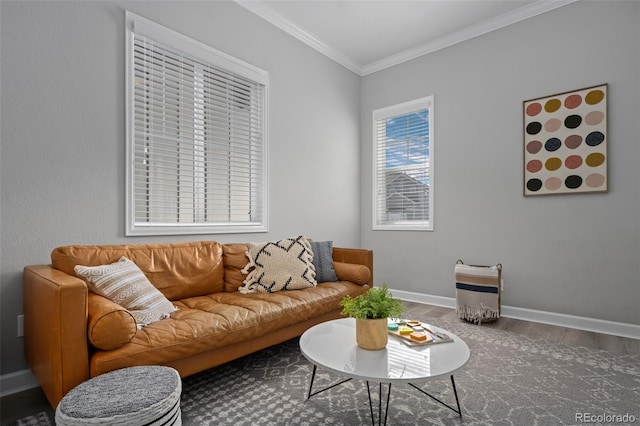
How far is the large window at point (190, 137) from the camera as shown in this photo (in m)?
2.54

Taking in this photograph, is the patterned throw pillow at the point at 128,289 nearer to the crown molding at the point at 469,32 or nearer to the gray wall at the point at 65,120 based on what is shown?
the gray wall at the point at 65,120

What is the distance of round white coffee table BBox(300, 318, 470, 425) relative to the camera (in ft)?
4.56

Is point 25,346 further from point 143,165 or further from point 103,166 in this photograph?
point 143,165

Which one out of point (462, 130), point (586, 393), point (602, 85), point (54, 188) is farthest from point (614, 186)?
point (54, 188)

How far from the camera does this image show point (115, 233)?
2.40 m

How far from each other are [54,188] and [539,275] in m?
4.09

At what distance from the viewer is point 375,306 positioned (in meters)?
1.67

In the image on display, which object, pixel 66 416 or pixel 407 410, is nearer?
pixel 66 416

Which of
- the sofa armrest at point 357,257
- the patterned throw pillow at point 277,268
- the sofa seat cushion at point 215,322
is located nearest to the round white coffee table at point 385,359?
the sofa seat cushion at point 215,322

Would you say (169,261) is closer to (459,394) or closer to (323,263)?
(323,263)

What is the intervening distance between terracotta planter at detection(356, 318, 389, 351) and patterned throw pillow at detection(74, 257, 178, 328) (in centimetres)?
116

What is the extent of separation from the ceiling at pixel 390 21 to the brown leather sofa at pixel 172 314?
247 cm

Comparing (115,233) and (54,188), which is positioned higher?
(54,188)

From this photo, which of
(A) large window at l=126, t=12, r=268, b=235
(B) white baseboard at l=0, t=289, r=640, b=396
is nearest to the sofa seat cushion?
(A) large window at l=126, t=12, r=268, b=235
